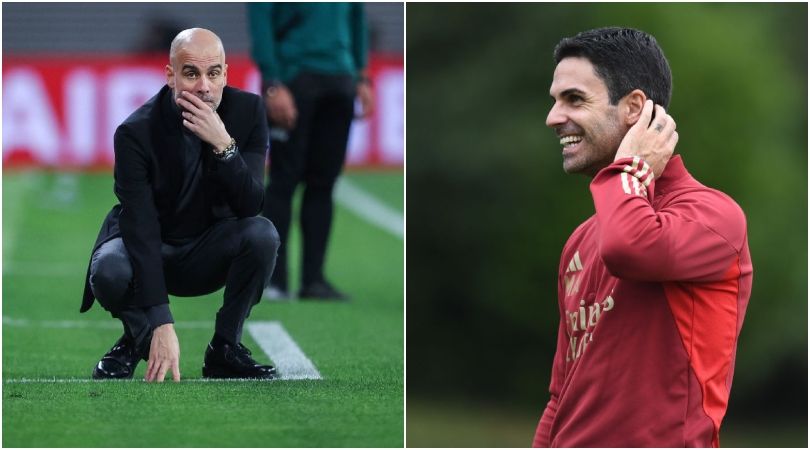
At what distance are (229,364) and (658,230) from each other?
1.25m

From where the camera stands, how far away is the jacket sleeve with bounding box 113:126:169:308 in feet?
10.5

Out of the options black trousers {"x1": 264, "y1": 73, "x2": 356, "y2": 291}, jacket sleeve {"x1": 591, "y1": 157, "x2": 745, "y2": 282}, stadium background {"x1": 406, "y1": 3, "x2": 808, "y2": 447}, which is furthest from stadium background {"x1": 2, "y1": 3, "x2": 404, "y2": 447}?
stadium background {"x1": 406, "y1": 3, "x2": 808, "y2": 447}

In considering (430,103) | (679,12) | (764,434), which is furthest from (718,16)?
(764,434)

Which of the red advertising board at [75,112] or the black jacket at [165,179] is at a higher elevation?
the black jacket at [165,179]

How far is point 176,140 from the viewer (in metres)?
3.17

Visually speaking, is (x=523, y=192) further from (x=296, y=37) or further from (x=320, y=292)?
(x=296, y=37)

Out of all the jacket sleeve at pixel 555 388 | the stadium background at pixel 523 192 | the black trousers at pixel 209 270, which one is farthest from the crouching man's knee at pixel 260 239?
the stadium background at pixel 523 192

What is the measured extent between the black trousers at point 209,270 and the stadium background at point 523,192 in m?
11.2

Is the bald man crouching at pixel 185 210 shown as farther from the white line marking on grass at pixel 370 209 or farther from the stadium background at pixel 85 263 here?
the white line marking on grass at pixel 370 209

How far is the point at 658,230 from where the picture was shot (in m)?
→ 2.67

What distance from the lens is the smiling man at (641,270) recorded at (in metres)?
2.69

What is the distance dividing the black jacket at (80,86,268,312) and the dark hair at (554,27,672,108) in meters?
0.70

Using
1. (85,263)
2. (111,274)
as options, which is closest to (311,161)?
(111,274)

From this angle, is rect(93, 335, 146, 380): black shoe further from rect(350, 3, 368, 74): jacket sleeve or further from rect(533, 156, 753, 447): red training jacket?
rect(350, 3, 368, 74): jacket sleeve
